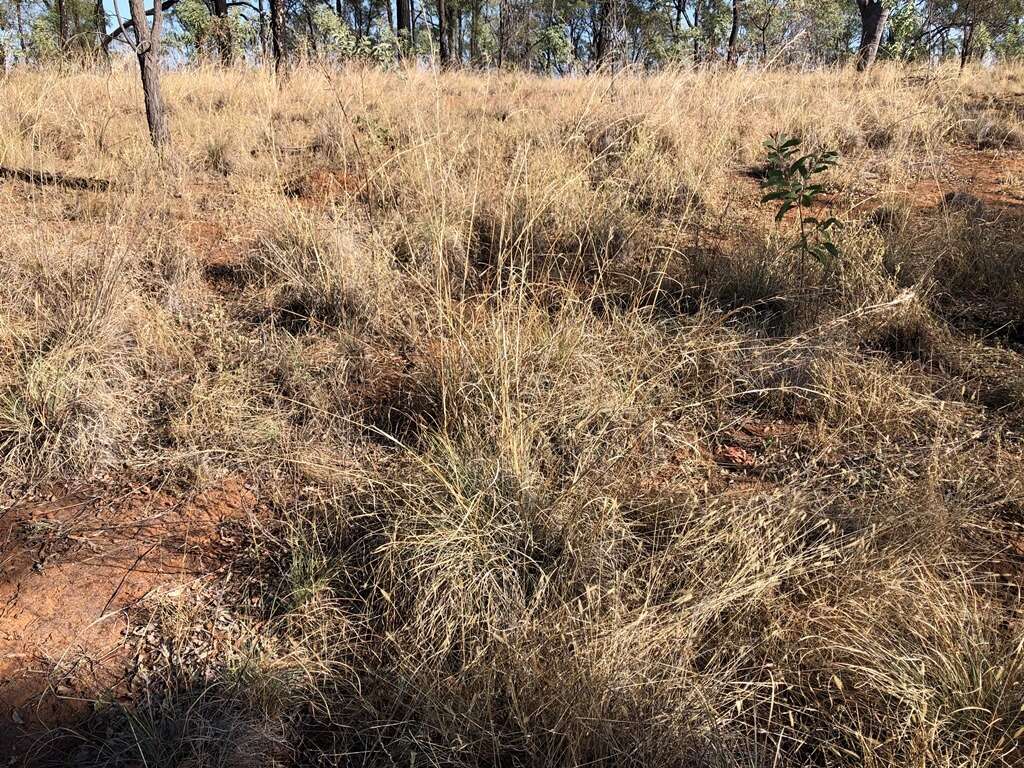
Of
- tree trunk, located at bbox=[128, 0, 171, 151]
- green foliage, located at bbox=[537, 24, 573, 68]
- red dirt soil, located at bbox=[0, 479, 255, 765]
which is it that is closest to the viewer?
red dirt soil, located at bbox=[0, 479, 255, 765]

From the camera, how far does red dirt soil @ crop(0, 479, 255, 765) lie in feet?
5.34

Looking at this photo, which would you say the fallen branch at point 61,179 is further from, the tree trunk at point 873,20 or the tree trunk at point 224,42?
the tree trunk at point 873,20

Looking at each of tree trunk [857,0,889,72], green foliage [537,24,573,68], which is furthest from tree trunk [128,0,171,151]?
tree trunk [857,0,889,72]

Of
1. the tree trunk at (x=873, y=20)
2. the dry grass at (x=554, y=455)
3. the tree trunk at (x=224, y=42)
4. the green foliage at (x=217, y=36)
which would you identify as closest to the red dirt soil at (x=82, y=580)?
the dry grass at (x=554, y=455)

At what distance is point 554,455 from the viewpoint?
7.23 feet

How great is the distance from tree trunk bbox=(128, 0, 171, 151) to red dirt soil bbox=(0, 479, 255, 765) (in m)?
3.36

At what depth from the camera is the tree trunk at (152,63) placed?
417 cm

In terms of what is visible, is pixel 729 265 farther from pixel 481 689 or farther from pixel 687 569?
pixel 481 689

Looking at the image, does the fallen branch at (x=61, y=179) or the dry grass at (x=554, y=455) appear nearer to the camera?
the dry grass at (x=554, y=455)

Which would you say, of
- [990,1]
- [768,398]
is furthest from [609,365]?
[990,1]

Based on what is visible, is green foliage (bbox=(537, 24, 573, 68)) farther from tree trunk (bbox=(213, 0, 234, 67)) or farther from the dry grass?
the dry grass

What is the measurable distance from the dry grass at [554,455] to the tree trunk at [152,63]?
1.62ft

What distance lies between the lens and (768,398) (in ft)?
8.51

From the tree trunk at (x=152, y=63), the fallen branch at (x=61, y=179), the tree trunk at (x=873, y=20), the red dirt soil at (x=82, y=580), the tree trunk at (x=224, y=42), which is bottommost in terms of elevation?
the red dirt soil at (x=82, y=580)
